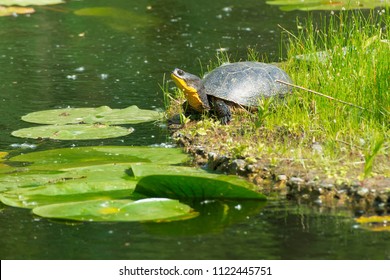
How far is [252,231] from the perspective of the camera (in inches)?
200

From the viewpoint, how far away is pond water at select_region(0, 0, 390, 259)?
4824mm

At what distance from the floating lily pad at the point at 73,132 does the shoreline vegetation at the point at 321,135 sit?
0.48 m

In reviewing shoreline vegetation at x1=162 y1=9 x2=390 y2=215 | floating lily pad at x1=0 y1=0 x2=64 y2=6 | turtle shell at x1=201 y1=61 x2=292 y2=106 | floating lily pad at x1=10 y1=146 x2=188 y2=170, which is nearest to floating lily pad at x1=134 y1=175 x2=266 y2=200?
shoreline vegetation at x1=162 y1=9 x2=390 y2=215

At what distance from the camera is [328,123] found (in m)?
6.46

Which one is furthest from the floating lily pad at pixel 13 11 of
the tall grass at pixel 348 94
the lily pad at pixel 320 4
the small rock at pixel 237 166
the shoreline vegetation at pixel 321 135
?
the small rock at pixel 237 166

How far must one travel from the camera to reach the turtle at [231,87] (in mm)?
7309

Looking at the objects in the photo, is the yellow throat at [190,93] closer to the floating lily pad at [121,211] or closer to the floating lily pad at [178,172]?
the floating lily pad at [178,172]

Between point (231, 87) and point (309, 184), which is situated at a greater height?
point (231, 87)

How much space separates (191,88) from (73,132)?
978 mm

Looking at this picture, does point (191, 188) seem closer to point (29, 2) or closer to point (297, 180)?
point (297, 180)

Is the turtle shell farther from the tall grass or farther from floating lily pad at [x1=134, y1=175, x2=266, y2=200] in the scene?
floating lily pad at [x1=134, y1=175, x2=266, y2=200]

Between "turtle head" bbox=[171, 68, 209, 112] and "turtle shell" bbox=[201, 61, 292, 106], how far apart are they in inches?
2.1

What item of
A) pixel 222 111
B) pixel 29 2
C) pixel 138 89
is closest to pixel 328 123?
pixel 222 111

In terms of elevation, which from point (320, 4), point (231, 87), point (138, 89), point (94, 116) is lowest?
point (138, 89)
